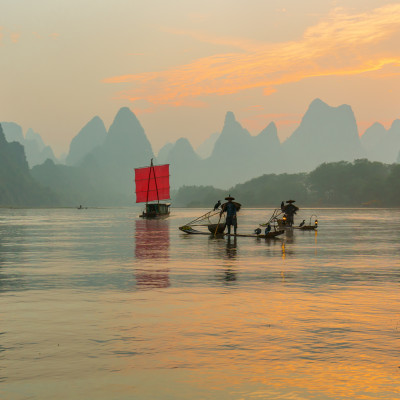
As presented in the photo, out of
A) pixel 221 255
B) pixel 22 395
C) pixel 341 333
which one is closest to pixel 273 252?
pixel 221 255

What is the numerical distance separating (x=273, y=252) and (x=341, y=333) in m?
19.1

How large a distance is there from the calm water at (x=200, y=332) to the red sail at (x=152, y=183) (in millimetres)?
92119

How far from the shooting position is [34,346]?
33.5 ft

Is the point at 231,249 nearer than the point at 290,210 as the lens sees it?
Yes

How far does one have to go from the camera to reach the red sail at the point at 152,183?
377 ft

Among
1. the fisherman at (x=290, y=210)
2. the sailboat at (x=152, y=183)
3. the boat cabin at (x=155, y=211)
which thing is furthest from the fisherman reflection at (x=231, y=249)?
the sailboat at (x=152, y=183)

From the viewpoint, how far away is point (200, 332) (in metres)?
11.4

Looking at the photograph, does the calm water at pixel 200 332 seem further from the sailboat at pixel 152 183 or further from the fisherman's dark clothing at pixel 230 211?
the sailboat at pixel 152 183

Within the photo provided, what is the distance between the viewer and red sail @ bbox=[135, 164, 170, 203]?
377 ft

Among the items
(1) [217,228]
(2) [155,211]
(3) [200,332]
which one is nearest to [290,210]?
(1) [217,228]

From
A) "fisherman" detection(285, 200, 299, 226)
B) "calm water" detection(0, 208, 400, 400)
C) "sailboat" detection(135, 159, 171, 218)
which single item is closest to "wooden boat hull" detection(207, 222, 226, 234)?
"fisherman" detection(285, 200, 299, 226)

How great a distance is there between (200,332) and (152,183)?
105560mm

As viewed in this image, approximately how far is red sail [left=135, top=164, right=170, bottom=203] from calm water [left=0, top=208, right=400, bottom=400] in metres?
92.1

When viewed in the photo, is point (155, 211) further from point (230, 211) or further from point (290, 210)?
point (230, 211)
